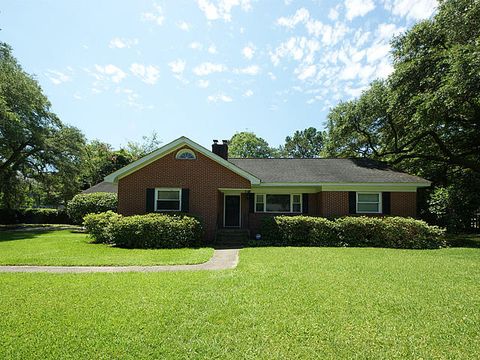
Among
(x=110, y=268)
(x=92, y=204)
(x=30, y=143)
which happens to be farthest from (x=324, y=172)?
(x=30, y=143)

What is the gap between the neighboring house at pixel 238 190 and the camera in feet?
53.7

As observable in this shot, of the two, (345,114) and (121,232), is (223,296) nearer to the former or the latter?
(121,232)

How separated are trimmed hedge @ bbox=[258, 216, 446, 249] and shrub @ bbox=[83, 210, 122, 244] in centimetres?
690

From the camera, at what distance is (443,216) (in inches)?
821

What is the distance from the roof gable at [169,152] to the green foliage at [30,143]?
423 inches

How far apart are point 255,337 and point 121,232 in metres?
10.7

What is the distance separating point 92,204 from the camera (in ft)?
76.7

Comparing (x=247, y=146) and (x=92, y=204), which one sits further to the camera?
(x=247, y=146)

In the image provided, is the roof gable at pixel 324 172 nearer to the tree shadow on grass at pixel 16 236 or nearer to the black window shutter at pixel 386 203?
the black window shutter at pixel 386 203

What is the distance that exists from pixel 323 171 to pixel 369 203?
3.23 metres

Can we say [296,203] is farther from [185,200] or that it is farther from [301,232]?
[185,200]

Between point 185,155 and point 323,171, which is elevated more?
point 185,155

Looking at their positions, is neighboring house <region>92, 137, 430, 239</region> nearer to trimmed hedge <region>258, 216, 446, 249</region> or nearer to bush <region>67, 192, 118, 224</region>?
trimmed hedge <region>258, 216, 446, 249</region>

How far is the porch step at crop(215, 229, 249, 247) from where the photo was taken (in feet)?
52.9
